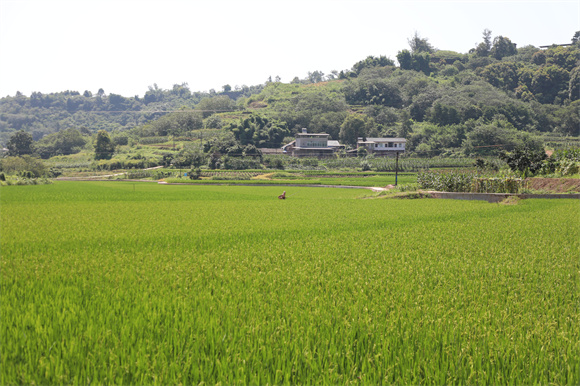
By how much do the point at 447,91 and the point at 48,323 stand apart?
5855 inches

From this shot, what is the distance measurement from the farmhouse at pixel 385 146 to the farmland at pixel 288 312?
9262 centimetres

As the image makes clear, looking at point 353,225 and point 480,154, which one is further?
point 480,154

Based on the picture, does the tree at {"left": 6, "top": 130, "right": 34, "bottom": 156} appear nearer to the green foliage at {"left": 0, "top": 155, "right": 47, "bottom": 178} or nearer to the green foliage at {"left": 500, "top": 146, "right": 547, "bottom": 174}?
the green foliage at {"left": 0, "top": 155, "right": 47, "bottom": 178}

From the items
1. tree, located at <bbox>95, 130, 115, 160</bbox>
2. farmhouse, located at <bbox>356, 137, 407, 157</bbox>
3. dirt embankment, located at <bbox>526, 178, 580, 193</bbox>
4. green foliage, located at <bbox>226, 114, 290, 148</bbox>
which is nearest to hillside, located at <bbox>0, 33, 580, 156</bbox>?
green foliage, located at <bbox>226, 114, 290, 148</bbox>

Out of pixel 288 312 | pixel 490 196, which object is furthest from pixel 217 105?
pixel 288 312

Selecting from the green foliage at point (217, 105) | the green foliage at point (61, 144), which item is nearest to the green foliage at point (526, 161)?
the green foliage at point (61, 144)

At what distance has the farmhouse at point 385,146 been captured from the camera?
99.6 m

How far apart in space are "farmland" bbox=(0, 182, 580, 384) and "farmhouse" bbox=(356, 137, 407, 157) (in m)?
92.6

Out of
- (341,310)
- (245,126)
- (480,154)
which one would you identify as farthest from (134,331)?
(245,126)

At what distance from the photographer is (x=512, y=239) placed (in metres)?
10.1

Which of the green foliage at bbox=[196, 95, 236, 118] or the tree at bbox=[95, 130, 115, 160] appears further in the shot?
the green foliage at bbox=[196, 95, 236, 118]

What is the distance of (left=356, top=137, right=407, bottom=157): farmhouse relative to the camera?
99625mm

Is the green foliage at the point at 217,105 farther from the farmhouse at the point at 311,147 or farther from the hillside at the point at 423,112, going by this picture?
the farmhouse at the point at 311,147

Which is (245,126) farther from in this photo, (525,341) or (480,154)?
(525,341)
